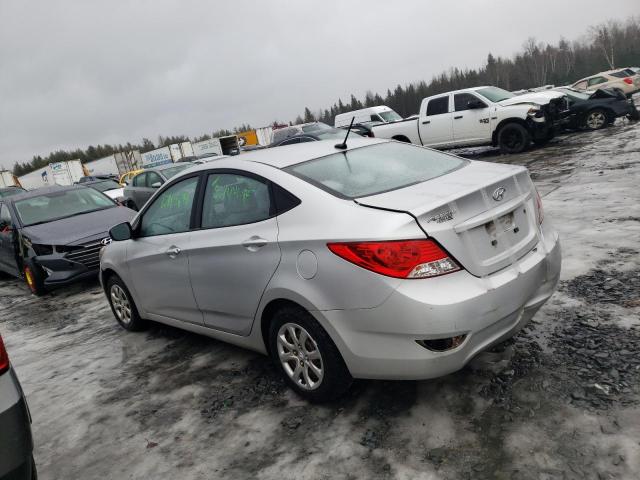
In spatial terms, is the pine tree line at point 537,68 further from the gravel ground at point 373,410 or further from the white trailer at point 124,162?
the gravel ground at point 373,410

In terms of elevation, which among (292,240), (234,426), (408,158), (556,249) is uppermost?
(408,158)

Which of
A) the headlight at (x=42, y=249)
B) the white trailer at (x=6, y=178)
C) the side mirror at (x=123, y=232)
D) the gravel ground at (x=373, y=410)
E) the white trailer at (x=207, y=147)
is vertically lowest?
the gravel ground at (x=373, y=410)

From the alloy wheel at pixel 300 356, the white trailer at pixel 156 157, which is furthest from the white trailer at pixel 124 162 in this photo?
the alloy wheel at pixel 300 356

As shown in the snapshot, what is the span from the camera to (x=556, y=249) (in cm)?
310

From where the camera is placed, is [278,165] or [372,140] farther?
[372,140]

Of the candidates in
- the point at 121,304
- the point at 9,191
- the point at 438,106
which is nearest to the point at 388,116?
the point at 438,106

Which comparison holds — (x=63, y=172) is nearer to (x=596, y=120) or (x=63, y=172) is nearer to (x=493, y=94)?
(x=493, y=94)

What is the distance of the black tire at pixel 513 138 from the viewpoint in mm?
13099

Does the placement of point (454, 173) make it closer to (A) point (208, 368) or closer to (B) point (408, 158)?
(B) point (408, 158)

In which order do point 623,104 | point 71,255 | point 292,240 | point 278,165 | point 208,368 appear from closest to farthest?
point 292,240
point 278,165
point 208,368
point 71,255
point 623,104

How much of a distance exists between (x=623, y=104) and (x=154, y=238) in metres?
15.9

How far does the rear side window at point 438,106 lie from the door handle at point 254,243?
12423 mm

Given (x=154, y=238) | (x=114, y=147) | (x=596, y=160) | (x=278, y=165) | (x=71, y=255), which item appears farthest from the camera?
(x=114, y=147)

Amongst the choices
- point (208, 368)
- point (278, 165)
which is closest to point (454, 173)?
point (278, 165)
